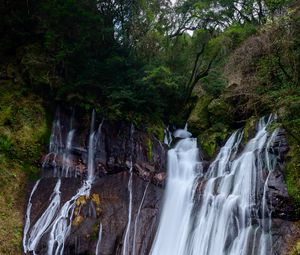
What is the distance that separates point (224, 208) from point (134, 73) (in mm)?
6308

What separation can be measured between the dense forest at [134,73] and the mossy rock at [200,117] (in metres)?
0.05

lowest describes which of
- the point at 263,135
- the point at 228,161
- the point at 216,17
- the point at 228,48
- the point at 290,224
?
the point at 290,224

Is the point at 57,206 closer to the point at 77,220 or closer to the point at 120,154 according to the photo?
the point at 77,220

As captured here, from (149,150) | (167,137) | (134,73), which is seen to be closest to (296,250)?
(149,150)

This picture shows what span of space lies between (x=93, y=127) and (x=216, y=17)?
7.57 m

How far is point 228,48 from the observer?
14711mm

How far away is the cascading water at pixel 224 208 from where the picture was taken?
8.55 m

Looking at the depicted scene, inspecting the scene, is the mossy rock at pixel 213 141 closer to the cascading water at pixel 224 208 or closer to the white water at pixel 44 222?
the cascading water at pixel 224 208

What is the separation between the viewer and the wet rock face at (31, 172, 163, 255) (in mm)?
9438

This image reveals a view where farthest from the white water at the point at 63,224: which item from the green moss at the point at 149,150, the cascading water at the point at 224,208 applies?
the cascading water at the point at 224,208

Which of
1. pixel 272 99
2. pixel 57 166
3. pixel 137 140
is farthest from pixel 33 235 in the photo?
pixel 272 99

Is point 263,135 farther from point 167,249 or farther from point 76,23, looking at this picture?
point 76,23

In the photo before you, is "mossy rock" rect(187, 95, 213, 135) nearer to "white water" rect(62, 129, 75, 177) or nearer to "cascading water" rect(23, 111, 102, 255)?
"cascading water" rect(23, 111, 102, 255)

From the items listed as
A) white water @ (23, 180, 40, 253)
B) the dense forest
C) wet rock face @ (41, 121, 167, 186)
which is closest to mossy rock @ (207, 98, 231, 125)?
the dense forest
